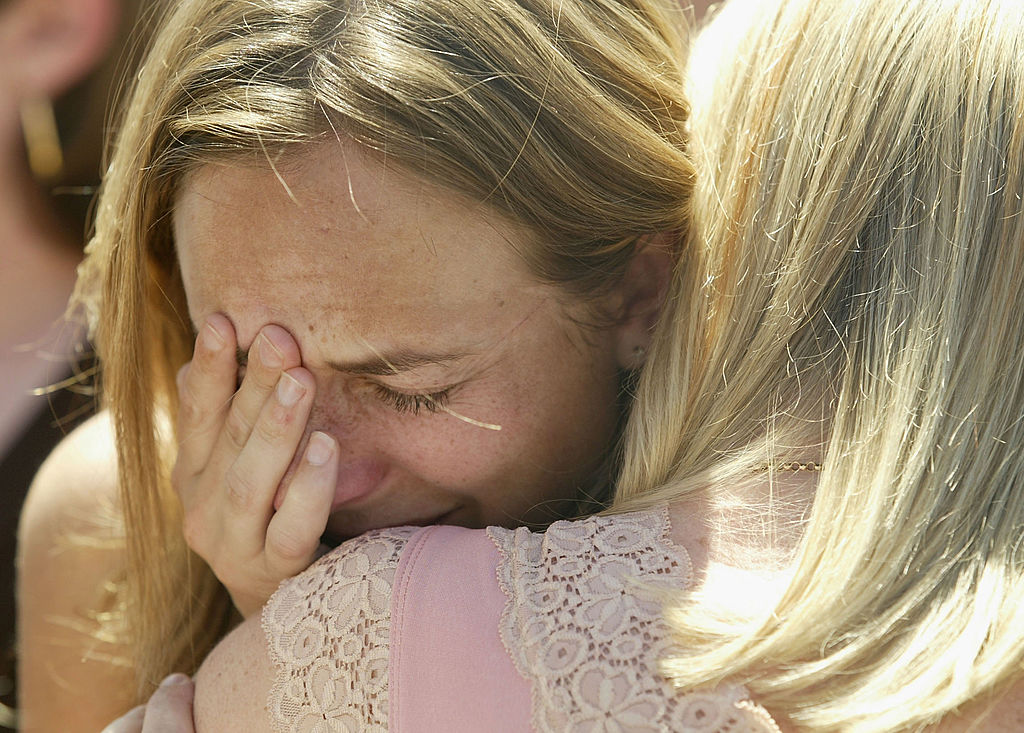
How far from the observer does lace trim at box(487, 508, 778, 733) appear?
3.23ft

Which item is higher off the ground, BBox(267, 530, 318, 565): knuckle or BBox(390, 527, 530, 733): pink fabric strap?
BBox(390, 527, 530, 733): pink fabric strap

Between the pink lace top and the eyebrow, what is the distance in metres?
0.26

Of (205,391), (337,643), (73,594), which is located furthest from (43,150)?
(337,643)

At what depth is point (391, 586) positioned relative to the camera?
1.12 metres

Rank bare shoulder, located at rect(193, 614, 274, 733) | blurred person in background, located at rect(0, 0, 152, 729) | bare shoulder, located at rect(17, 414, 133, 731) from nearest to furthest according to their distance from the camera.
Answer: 1. bare shoulder, located at rect(193, 614, 274, 733)
2. bare shoulder, located at rect(17, 414, 133, 731)
3. blurred person in background, located at rect(0, 0, 152, 729)

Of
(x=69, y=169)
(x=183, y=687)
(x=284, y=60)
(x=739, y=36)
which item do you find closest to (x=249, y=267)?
(x=284, y=60)

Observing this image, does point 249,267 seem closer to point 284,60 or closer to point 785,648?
point 284,60

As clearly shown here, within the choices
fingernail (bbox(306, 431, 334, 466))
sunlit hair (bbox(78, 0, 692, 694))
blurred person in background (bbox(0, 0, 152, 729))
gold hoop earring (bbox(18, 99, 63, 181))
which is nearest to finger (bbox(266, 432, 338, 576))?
fingernail (bbox(306, 431, 334, 466))

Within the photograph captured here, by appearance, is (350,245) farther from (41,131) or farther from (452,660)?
(41,131)

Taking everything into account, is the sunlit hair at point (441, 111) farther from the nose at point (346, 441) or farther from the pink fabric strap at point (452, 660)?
the pink fabric strap at point (452, 660)

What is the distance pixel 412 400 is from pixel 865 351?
0.61 m

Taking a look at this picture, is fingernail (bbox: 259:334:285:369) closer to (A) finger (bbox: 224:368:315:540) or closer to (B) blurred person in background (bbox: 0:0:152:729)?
(A) finger (bbox: 224:368:315:540)

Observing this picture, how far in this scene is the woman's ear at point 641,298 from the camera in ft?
5.06

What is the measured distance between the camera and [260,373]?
1353mm
